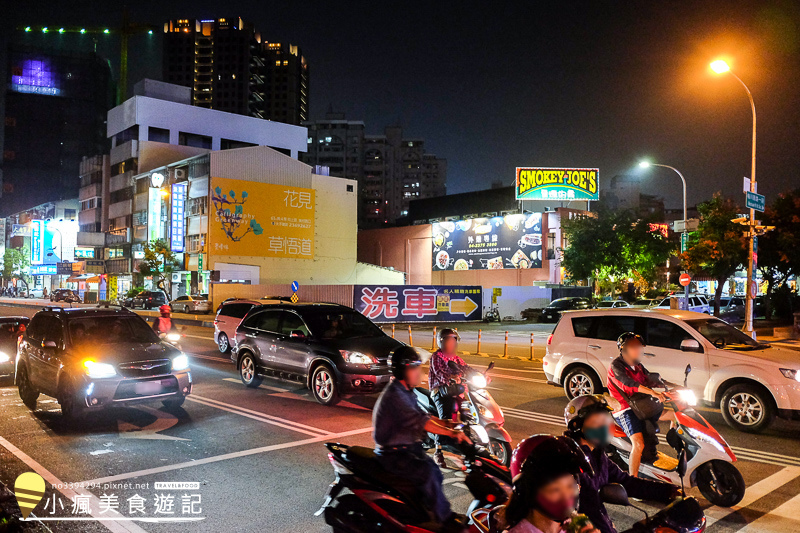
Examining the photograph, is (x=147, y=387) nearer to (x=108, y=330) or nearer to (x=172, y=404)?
(x=172, y=404)

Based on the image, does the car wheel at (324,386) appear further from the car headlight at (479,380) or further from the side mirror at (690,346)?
the side mirror at (690,346)

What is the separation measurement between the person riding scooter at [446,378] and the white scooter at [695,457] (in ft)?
5.44

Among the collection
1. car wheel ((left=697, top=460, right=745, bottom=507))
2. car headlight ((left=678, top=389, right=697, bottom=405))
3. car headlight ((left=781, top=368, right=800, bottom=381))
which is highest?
car headlight ((left=678, top=389, right=697, bottom=405))

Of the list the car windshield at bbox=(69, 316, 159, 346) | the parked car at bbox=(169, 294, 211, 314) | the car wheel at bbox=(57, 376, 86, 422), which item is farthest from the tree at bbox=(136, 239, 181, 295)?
the car wheel at bbox=(57, 376, 86, 422)

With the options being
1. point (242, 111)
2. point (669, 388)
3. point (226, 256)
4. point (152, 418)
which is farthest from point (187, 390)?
point (242, 111)

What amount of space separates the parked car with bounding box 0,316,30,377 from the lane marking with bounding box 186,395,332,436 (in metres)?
4.98

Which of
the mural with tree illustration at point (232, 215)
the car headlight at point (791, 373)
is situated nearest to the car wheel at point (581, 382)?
the car headlight at point (791, 373)

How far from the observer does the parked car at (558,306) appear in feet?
124

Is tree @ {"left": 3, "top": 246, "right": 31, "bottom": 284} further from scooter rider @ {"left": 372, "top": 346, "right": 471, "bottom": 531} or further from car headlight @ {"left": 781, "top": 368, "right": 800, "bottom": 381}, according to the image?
car headlight @ {"left": 781, "top": 368, "right": 800, "bottom": 381}

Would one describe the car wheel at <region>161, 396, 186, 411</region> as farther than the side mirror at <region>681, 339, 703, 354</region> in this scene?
Yes

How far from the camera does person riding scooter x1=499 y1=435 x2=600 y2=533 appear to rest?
234 centimetres

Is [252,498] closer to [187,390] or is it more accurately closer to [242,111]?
[187,390]

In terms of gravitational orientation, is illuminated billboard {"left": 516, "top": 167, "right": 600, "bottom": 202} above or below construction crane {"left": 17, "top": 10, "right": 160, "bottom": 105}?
below

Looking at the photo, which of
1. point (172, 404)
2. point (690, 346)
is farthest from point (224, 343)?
point (690, 346)
